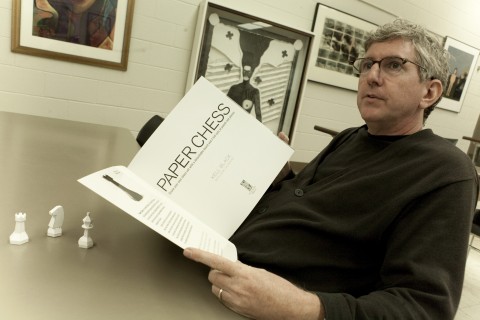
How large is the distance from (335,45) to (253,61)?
820 millimetres

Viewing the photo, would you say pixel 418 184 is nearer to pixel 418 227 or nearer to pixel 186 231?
pixel 418 227

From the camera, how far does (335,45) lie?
2812 mm

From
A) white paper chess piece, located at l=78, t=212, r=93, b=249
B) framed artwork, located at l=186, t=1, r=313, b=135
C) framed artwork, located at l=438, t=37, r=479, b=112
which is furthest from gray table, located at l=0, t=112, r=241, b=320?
framed artwork, located at l=438, t=37, r=479, b=112

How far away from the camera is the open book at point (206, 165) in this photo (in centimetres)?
84

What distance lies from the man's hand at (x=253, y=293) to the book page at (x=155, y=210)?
66 mm

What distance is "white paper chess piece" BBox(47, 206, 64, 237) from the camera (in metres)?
0.70

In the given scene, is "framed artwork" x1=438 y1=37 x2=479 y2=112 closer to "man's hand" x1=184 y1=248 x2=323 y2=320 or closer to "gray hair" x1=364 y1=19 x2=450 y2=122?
"gray hair" x1=364 y1=19 x2=450 y2=122

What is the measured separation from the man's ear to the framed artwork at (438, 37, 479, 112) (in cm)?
298

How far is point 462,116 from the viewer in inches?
154

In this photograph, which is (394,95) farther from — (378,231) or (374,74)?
(378,231)

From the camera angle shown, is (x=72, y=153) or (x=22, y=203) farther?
(x=72, y=153)

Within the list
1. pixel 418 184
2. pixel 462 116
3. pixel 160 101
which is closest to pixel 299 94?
pixel 160 101

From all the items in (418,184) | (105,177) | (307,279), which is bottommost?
(307,279)

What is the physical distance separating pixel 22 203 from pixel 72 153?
529mm
